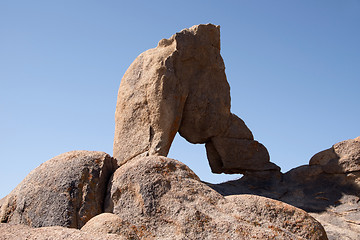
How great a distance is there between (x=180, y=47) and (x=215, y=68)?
105 centimetres

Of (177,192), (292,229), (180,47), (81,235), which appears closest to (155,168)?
(177,192)

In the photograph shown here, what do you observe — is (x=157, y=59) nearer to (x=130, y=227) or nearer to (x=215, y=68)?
(x=215, y=68)

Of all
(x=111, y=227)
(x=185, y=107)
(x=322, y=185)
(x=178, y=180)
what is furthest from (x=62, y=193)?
(x=322, y=185)

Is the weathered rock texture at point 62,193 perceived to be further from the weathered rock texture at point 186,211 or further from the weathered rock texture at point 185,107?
the weathered rock texture at point 185,107

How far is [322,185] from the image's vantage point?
8.92m

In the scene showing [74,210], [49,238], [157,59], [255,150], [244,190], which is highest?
[157,59]

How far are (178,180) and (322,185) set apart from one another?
20.0 feet

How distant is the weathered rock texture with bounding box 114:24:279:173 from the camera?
341 inches

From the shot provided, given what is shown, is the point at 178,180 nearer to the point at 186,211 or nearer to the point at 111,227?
the point at 186,211

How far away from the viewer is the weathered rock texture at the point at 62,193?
3.71 metres

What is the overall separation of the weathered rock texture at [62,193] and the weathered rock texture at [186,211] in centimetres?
→ 24

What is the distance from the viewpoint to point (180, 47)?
9.30m

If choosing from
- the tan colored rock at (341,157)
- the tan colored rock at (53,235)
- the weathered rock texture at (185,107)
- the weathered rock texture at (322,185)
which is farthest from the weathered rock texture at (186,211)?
the tan colored rock at (341,157)

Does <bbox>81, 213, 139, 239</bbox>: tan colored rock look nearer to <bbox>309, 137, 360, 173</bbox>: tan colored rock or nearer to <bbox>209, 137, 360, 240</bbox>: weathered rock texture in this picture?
<bbox>209, 137, 360, 240</bbox>: weathered rock texture
